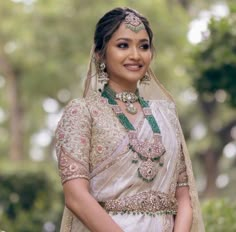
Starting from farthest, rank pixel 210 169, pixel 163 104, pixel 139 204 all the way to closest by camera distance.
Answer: pixel 210 169, pixel 163 104, pixel 139 204

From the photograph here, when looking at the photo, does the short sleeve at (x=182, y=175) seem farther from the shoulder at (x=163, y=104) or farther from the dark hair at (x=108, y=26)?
the dark hair at (x=108, y=26)

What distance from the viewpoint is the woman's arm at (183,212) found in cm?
314

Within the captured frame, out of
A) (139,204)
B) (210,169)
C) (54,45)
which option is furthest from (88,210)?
(210,169)

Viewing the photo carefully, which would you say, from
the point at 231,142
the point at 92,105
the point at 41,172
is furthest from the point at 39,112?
the point at 92,105

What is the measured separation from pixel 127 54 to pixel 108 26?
0.48ft

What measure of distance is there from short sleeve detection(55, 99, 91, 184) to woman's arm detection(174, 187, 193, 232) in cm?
40

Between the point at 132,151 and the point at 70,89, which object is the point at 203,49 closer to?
the point at 132,151

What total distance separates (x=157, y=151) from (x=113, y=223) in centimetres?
34

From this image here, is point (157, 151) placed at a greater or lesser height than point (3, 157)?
greater

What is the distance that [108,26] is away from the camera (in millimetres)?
3227

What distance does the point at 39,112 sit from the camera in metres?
23.0

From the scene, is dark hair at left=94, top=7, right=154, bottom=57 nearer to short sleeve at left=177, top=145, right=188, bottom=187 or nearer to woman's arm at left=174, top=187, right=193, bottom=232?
short sleeve at left=177, top=145, right=188, bottom=187

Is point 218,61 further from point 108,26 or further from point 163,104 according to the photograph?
point 108,26

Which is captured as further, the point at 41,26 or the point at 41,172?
the point at 41,26
